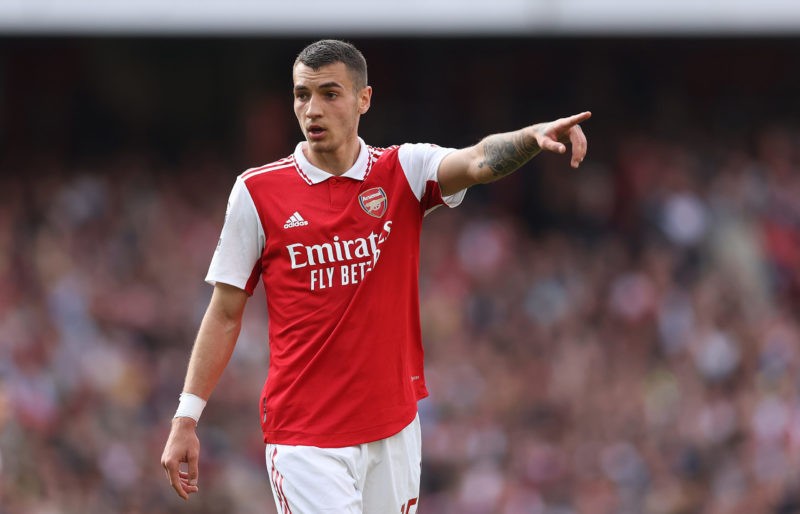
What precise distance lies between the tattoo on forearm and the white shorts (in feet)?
3.56

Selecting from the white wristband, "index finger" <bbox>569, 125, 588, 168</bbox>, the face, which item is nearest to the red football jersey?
the face

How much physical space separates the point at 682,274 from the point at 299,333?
31.9 feet

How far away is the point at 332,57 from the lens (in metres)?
5.27

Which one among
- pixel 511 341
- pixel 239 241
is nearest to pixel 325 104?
pixel 239 241

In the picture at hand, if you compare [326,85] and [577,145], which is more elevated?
[326,85]

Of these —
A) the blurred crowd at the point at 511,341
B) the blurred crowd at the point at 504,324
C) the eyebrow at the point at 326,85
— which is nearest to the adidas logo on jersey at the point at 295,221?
the eyebrow at the point at 326,85

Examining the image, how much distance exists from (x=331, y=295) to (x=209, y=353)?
1.79ft

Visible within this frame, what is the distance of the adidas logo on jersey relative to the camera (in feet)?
17.2

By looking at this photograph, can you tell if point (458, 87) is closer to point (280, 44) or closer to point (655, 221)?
point (280, 44)

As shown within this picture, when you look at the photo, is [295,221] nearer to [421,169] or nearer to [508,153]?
[421,169]

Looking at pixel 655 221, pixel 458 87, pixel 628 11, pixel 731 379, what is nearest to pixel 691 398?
pixel 731 379

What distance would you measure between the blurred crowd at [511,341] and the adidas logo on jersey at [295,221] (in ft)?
20.1

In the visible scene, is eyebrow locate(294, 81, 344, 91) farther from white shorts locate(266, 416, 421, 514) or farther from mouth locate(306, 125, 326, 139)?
white shorts locate(266, 416, 421, 514)

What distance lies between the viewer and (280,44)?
1786 centimetres
